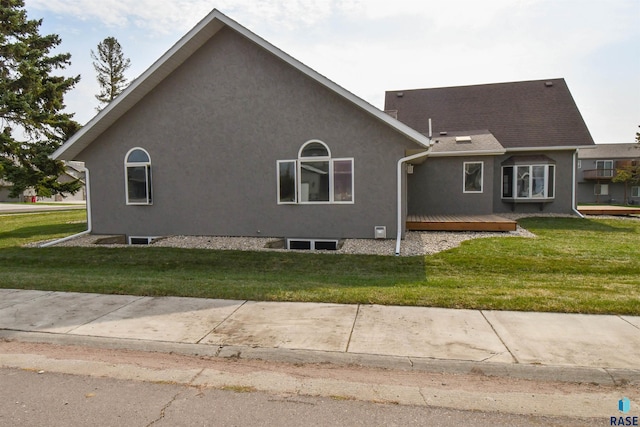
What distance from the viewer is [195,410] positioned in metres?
3.39

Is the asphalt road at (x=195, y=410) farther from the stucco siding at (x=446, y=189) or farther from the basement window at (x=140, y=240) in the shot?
the stucco siding at (x=446, y=189)

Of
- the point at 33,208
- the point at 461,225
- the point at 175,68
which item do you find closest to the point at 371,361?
the point at 461,225

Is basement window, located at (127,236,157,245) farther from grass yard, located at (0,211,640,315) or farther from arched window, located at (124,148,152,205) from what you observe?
grass yard, located at (0,211,640,315)

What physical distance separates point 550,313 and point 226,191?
30.6ft

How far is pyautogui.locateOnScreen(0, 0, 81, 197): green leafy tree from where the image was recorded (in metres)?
18.7

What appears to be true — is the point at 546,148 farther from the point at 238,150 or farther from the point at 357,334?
the point at 357,334

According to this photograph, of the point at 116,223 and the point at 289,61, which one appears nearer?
the point at 289,61

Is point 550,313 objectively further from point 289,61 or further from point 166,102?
point 166,102

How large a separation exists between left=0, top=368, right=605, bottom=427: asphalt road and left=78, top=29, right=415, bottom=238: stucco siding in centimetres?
831

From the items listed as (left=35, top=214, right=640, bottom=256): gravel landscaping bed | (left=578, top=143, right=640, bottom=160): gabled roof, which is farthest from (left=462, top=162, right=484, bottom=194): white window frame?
(left=578, top=143, right=640, bottom=160): gabled roof

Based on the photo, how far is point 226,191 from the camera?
12.5 m

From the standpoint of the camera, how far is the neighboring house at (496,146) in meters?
17.2

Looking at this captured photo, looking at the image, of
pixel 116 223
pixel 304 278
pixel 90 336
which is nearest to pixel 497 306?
pixel 304 278

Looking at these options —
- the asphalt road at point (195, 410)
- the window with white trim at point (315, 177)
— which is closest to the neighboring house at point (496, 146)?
the window with white trim at point (315, 177)
